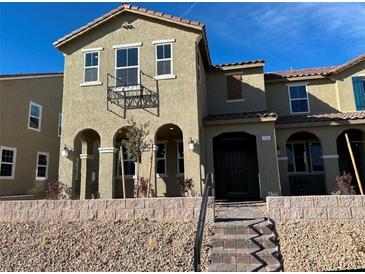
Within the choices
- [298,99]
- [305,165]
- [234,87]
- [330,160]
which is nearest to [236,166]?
[305,165]

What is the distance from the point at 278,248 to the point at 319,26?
10174mm

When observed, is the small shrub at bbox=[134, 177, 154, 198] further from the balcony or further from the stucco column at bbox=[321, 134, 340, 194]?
the stucco column at bbox=[321, 134, 340, 194]

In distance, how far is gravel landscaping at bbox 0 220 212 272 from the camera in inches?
288

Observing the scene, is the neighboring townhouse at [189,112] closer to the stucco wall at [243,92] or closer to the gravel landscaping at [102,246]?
the stucco wall at [243,92]

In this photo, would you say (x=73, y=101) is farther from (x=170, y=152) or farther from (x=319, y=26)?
(x=319, y=26)

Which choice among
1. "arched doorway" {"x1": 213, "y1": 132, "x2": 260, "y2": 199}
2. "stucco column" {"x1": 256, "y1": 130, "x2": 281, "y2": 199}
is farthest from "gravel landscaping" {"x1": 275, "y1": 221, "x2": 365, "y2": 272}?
"arched doorway" {"x1": 213, "y1": 132, "x2": 260, "y2": 199}

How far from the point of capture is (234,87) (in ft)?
53.4

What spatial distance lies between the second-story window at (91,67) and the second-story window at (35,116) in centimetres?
713

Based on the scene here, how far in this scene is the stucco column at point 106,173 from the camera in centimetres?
1268

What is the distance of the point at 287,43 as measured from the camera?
14.1 meters

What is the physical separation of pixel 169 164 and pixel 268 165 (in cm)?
538

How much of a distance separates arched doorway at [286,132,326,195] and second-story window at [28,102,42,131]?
16.4 m

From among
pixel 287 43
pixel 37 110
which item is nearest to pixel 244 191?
pixel 287 43

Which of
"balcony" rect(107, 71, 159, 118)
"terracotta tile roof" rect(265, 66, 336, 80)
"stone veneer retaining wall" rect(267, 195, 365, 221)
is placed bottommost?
"stone veneer retaining wall" rect(267, 195, 365, 221)
